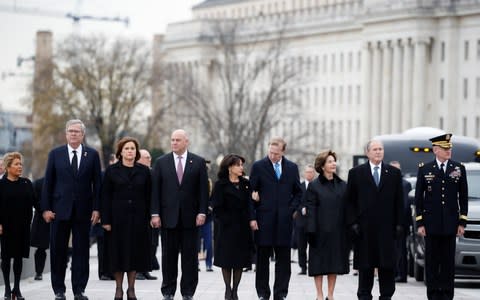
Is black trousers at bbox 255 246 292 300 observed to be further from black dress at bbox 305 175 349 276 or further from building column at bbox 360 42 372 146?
building column at bbox 360 42 372 146

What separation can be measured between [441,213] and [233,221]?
2.78 metres

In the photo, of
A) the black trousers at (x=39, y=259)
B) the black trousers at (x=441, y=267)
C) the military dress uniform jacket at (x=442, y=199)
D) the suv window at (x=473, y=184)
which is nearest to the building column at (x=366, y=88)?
the suv window at (x=473, y=184)

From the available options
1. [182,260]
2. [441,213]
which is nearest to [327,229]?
[441,213]

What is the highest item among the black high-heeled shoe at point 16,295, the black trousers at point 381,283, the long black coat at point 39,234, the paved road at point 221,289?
the long black coat at point 39,234

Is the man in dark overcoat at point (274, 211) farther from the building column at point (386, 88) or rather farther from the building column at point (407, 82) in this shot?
the building column at point (386, 88)

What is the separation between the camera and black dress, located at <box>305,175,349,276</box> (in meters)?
27.5

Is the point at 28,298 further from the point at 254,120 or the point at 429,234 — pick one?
the point at 254,120

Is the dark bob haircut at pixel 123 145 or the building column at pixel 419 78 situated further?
the building column at pixel 419 78

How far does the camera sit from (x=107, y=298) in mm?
28688

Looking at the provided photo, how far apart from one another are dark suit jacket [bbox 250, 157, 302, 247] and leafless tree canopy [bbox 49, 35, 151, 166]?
324ft

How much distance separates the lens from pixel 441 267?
2723 centimetres

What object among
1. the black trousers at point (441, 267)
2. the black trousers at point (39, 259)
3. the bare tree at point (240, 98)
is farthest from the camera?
the bare tree at point (240, 98)

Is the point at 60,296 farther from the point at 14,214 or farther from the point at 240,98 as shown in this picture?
the point at 240,98

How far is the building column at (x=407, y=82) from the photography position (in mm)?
140250
